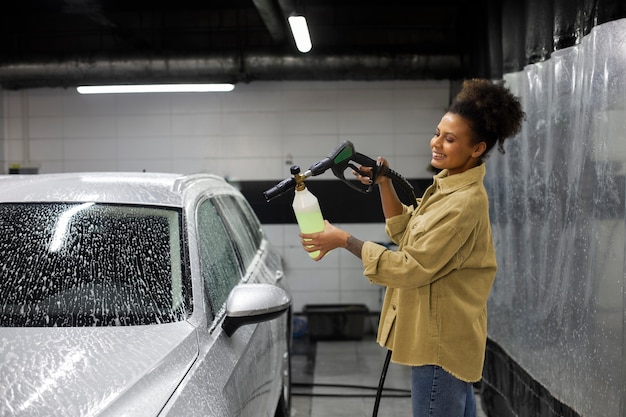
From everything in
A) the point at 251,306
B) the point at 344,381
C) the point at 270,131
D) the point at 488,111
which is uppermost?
the point at 270,131

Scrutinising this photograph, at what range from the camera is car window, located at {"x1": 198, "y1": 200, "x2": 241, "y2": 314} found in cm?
185

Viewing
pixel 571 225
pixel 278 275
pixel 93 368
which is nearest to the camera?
pixel 93 368

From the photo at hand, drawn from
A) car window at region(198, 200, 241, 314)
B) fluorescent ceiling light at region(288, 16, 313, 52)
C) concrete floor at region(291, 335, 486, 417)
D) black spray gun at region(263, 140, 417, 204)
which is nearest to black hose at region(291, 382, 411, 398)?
concrete floor at region(291, 335, 486, 417)

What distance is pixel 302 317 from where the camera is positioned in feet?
19.8

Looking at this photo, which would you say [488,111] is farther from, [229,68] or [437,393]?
[229,68]

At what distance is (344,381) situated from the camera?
4492 mm

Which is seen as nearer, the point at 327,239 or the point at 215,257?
the point at 327,239

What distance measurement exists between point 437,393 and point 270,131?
4.63 metres

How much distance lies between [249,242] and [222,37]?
12.6 ft

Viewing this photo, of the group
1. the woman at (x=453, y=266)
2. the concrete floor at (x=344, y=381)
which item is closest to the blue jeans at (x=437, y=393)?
the woman at (x=453, y=266)

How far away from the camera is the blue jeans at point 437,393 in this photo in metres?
1.77

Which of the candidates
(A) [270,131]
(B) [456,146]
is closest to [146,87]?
(A) [270,131]

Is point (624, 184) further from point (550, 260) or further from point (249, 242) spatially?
point (249, 242)

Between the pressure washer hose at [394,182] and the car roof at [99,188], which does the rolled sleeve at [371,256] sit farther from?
the car roof at [99,188]
